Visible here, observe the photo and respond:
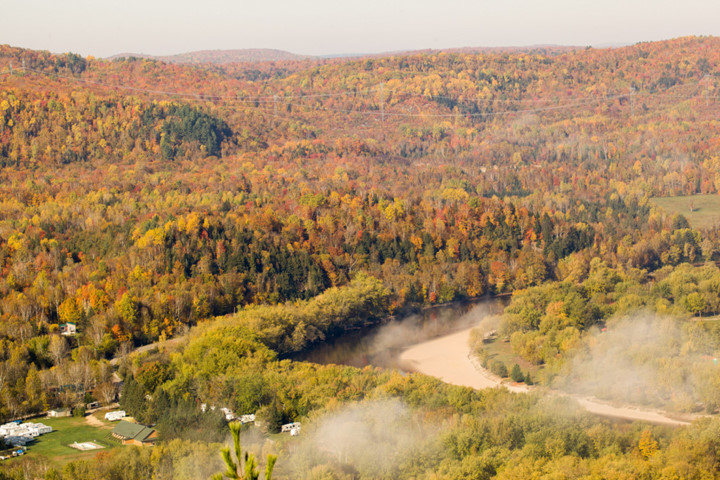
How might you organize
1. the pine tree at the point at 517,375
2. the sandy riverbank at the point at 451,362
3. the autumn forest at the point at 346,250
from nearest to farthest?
1. the autumn forest at the point at 346,250
2. the pine tree at the point at 517,375
3. the sandy riverbank at the point at 451,362

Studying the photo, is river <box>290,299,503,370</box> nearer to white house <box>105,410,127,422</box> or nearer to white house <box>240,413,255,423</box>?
white house <box>240,413,255,423</box>

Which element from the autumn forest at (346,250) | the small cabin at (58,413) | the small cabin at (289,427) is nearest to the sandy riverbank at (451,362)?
the autumn forest at (346,250)

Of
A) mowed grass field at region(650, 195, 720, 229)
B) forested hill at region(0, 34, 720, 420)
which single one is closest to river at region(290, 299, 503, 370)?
forested hill at region(0, 34, 720, 420)

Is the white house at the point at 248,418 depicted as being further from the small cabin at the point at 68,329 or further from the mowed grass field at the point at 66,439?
the small cabin at the point at 68,329

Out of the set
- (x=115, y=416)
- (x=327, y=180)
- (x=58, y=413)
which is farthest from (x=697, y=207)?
(x=58, y=413)

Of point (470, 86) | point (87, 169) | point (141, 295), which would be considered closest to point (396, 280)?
point (141, 295)

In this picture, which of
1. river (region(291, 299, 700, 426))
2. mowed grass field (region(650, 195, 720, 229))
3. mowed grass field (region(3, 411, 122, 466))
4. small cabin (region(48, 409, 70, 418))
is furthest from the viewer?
mowed grass field (region(650, 195, 720, 229))

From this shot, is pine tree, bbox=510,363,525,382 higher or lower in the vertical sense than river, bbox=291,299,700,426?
higher
